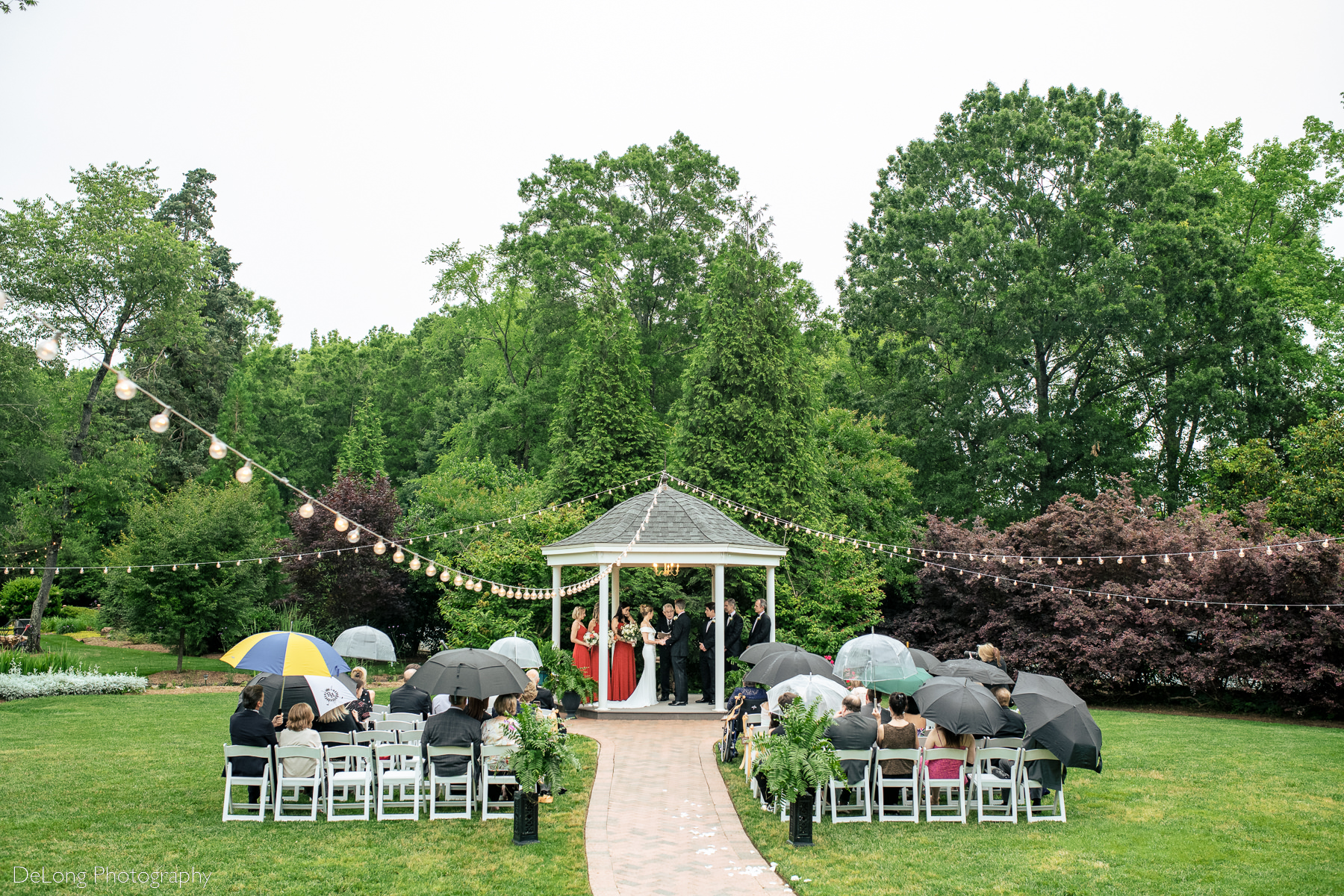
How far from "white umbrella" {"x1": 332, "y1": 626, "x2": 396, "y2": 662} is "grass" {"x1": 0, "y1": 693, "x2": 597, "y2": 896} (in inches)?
92.7

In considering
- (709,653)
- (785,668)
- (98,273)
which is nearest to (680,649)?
(709,653)

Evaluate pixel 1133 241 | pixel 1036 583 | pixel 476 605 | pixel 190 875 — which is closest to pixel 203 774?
pixel 190 875

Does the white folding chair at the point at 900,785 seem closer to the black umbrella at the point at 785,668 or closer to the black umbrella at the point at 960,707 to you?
the black umbrella at the point at 960,707

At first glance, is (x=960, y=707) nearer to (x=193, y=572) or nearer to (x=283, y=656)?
(x=283, y=656)

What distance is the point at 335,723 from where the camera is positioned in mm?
9531

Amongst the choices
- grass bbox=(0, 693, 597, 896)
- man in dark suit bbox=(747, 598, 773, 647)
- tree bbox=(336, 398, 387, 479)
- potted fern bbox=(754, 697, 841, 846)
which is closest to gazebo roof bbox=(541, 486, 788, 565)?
man in dark suit bbox=(747, 598, 773, 647)

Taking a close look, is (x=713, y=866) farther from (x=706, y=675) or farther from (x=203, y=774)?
(x=706, y=675)

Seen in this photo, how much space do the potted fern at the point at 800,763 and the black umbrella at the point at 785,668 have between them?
2172 millimetres

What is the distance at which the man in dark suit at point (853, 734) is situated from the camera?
8719mm

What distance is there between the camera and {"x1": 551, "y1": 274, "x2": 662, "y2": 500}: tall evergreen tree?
79.9 ft

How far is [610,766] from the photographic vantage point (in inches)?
439

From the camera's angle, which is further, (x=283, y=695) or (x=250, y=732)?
(x=283, y=695)

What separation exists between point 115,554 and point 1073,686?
23048 mm

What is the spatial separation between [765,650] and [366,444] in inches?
1317
